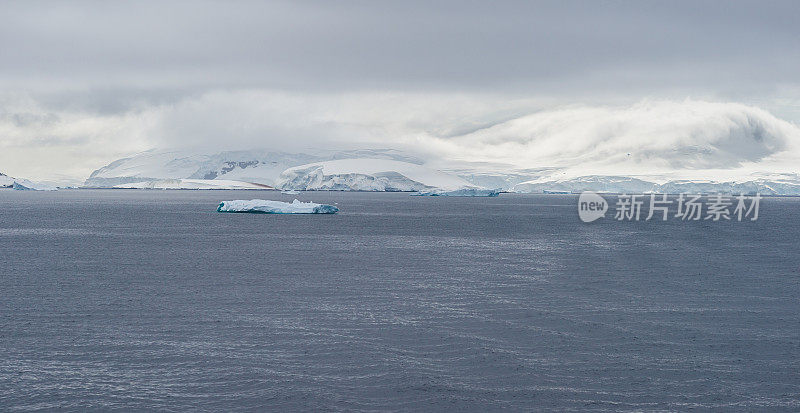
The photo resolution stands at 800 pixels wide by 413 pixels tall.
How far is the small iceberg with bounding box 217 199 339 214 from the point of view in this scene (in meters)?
114

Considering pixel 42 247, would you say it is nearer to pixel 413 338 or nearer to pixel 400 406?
pixel 413 338

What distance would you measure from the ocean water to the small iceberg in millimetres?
58003

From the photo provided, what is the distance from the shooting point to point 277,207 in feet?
377

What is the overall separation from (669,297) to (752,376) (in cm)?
1454

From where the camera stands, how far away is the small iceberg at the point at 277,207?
114 meters

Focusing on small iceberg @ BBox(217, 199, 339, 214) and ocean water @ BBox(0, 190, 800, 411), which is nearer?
ocean water @ BBox(0, 190, 800, 411)

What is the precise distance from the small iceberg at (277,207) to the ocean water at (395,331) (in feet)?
190

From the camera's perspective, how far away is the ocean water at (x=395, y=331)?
20422 millimetres

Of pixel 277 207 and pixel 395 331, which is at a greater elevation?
pixel 277 207

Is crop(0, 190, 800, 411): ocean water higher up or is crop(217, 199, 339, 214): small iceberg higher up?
crop(217, 199, 339, 214): small iceberg

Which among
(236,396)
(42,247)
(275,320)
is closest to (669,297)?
(275,320)

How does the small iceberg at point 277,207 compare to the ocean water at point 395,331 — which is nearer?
→ the ocean water at point 395,331

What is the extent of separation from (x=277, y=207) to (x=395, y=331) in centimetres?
8979

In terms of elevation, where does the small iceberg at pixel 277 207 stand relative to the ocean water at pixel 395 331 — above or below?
above
